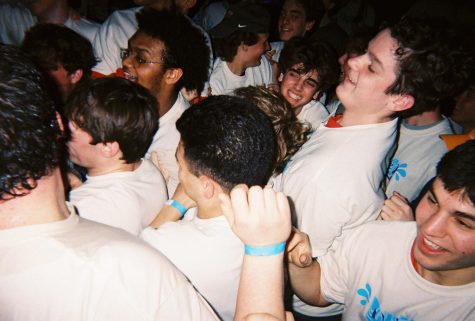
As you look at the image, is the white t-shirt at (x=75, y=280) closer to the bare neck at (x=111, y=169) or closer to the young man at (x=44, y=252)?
the young man at (x=44, y=252)

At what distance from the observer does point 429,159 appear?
2.67 meters

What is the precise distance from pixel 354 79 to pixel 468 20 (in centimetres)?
462

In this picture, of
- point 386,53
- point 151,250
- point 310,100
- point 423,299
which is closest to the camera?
point 151,250

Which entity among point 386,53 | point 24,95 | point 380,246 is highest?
point 24,95

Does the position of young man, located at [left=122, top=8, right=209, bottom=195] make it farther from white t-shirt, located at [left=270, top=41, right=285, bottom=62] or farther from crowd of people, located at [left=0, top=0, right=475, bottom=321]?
white t-shirt, located at [left=270, top=41, right=285, bottom=62]

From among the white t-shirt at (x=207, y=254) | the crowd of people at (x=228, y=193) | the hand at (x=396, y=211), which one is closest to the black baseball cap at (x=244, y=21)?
the crowd of people at (x=228, y=193)

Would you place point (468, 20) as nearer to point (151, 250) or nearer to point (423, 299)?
point (423, 299)

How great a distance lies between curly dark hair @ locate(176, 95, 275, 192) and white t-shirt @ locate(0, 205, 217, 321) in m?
0.62

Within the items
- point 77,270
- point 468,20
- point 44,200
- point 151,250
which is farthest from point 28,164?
point 468,20

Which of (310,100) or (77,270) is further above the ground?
(77,270)

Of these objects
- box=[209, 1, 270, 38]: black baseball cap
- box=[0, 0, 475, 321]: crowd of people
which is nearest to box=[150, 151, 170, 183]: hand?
box=[0, 0, 475, 321]: crowd of people

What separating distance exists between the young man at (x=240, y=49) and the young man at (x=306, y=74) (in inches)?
24.4

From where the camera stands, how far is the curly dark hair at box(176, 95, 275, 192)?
1.52 metres

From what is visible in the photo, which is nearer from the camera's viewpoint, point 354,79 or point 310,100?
point 354,79
